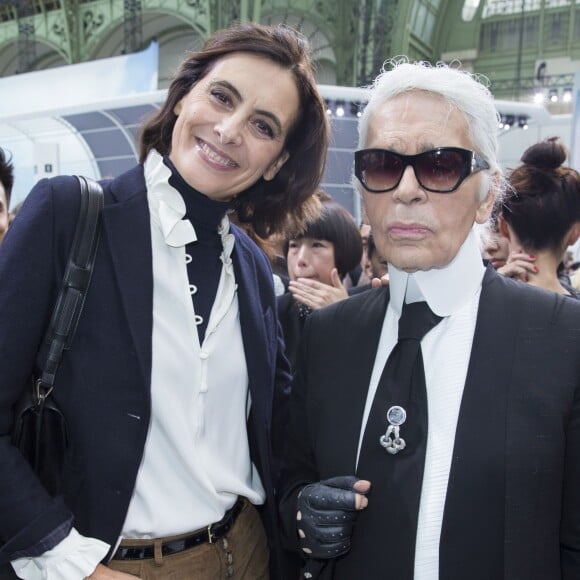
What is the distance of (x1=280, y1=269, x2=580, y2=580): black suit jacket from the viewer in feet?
3.67

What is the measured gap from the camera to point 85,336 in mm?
1257

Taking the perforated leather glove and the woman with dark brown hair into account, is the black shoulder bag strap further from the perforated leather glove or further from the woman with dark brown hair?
the perforated leather glove

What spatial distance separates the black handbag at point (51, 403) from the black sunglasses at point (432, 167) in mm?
683

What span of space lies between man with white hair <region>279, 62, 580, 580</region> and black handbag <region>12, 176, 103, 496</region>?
0.54 meters

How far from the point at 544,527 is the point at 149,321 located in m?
0.92

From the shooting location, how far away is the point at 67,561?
117 centimetres

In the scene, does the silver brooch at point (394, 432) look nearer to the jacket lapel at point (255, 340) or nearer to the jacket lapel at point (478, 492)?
the jacket lapel at point (478, 492)

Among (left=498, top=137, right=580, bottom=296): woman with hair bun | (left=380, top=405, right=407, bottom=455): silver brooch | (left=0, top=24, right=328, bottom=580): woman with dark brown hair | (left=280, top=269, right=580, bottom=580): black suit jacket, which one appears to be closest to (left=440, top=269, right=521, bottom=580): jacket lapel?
(left=280, top=269, right=580, bottom=580): black suit jacket

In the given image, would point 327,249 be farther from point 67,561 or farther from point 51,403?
point 67,561

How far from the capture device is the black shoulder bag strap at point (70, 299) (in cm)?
120

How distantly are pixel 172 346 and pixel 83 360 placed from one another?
0.69ft

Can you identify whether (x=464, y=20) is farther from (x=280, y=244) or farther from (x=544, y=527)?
(x=544, y=527)

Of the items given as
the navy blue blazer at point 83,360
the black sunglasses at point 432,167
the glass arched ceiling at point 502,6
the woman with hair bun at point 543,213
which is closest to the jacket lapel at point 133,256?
the navy blue blazer at point 83,360

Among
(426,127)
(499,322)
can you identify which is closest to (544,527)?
(499,322)
